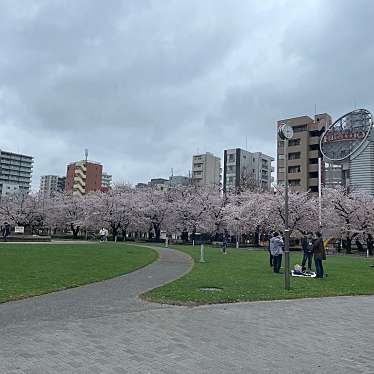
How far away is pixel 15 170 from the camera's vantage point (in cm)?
13400

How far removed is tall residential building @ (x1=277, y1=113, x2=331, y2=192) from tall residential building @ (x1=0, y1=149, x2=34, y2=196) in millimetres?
82296

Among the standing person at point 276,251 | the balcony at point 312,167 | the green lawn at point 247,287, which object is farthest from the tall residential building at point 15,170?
the green lawn at point 247,287

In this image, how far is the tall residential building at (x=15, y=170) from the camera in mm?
128375

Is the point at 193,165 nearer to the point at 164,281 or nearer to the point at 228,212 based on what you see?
the point at 228,212

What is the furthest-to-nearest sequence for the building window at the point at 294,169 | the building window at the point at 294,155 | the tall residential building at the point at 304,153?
the building window at the point at 294,155
the building window at the point at 294,169
the tall residential building at the point at 304,153

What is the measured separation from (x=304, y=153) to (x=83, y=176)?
82529mm

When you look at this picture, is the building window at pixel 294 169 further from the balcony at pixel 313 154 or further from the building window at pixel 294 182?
the balcony at pixel 313 154

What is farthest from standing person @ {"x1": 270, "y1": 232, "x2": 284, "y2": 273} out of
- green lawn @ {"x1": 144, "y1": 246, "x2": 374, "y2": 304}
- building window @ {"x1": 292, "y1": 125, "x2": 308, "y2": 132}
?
building window @ {"x1": 292, "y1": 125, "x2": 308, "y2": 132}

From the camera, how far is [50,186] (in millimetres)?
169875

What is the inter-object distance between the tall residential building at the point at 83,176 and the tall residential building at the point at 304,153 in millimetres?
75812

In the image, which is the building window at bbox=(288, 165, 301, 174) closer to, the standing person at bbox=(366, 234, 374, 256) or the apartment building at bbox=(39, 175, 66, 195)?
the standing person at bbox=(366, 234, 374, 256)

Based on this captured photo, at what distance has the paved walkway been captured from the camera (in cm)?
525

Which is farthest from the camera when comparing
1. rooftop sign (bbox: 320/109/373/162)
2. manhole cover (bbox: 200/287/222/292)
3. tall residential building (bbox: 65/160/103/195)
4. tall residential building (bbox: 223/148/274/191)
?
tall residential building (bbox: 65/160/103/195)

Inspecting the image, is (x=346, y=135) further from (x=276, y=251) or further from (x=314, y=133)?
(x=276, y=251)
